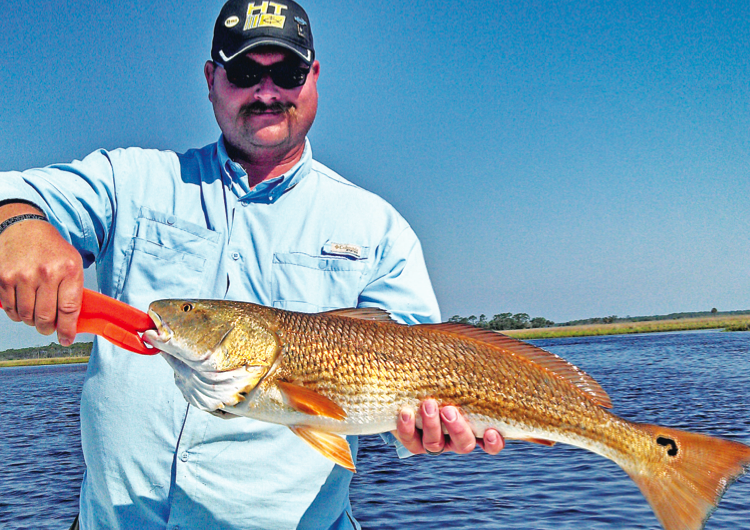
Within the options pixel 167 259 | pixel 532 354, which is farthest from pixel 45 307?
pixel 532 354

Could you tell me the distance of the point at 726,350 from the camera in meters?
42.1

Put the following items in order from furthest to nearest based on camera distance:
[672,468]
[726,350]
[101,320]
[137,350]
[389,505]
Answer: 1. [726,350]
2. [389,505]
3. [672,468]
4. [137,350]
5. [101,320]

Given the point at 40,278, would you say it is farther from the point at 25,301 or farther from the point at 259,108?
the point at 259,108

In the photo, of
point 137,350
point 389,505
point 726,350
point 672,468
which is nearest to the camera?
point 137,350

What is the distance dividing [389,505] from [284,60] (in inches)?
416

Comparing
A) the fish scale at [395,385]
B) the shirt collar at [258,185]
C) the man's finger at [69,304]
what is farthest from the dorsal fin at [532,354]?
the man's finger at [69,304]

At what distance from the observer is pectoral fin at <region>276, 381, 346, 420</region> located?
9.01ft

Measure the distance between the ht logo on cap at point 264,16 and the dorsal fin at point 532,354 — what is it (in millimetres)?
1906

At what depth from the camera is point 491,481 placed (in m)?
13.4

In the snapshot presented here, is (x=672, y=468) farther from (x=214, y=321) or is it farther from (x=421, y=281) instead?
(x=214, y=321)

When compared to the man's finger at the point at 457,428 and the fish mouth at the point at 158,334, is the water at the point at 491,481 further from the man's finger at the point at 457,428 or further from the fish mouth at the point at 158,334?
the fish mouth at the point at 158,334

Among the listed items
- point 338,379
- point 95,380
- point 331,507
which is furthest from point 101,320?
point 331,507

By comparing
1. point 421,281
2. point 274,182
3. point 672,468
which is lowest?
point 672,468

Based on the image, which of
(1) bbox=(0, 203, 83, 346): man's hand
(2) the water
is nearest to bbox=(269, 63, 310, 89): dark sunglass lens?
(1) bbox=(0, 203, 83, 346): man's hand
